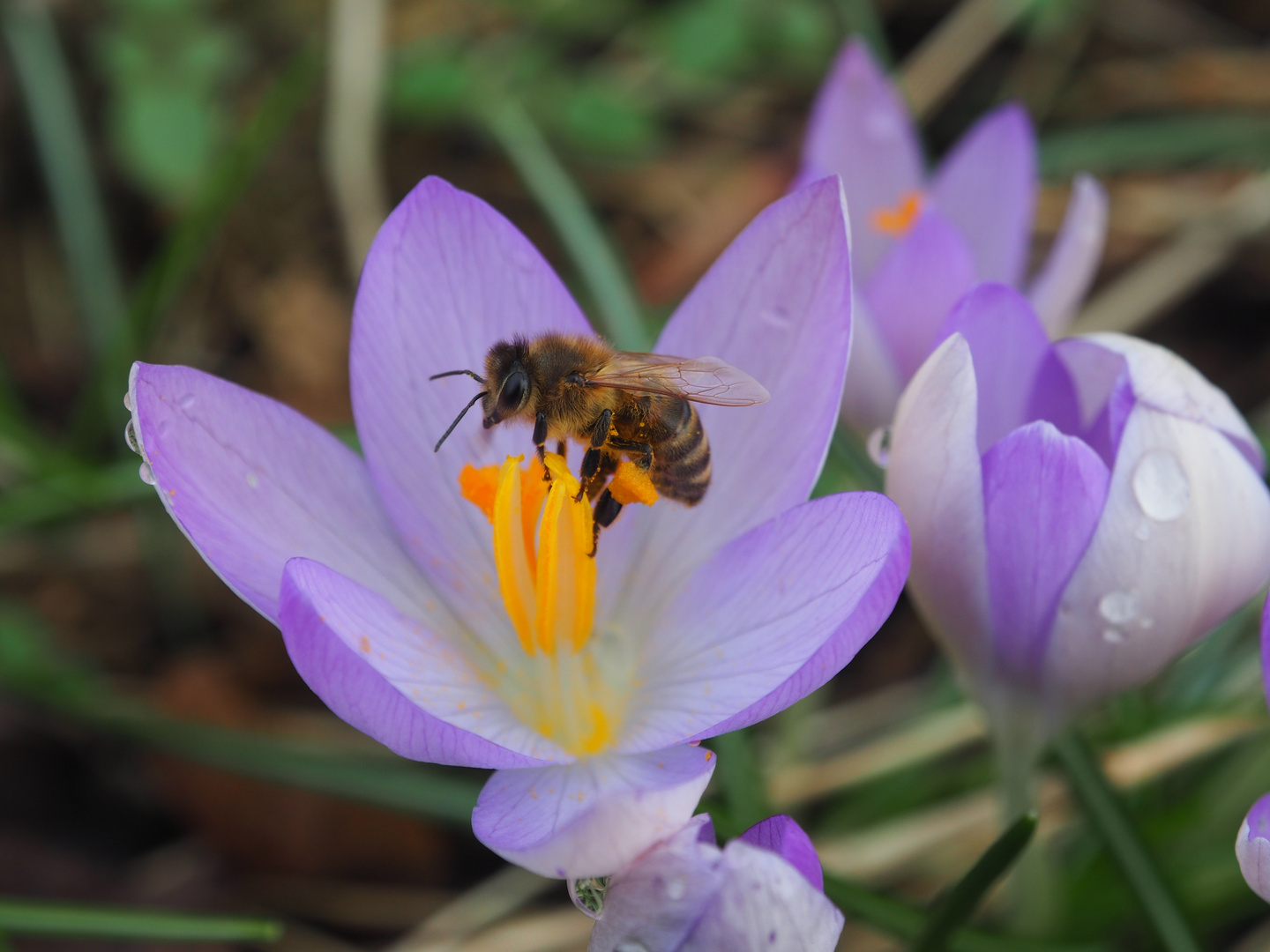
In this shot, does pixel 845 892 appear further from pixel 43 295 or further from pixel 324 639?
pixel 43 295

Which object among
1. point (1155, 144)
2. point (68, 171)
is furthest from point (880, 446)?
point (68, 171)

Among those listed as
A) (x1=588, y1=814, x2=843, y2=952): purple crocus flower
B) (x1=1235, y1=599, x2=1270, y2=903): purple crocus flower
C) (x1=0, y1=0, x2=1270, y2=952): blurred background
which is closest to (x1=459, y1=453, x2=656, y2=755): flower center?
(x1=0, y1=0, x2=1270, y2=952): blurred background

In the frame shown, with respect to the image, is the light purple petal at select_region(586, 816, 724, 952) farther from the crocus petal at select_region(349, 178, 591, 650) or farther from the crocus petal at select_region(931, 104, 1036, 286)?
the crocus petal at select_region(931, 104, 1036, 286)

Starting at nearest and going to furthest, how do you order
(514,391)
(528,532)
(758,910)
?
1. (758,910)
2. (514,391)
3. (528,532)

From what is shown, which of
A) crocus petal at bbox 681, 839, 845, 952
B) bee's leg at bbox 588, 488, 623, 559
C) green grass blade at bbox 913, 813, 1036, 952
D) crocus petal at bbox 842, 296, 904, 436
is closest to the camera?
crocus petal at bbox 681, 839, 845, 952

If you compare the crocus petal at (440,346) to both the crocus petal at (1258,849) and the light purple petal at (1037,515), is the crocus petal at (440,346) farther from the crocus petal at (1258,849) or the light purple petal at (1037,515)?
the crocus petal at (1258,849)

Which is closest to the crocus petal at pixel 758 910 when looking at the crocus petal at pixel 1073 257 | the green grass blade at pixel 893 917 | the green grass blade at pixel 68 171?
the green grass blade at pixel 893 917

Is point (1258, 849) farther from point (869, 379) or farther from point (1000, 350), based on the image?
point (869, 379)
